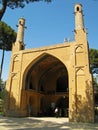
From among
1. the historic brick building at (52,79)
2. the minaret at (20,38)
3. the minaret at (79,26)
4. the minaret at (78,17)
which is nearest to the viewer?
the historic brick building at (52,79)

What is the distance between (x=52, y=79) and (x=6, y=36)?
324 inches

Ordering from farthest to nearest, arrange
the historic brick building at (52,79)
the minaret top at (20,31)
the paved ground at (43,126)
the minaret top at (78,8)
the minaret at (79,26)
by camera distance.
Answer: the minaret top at (20,31), the minaret top at (78,8), the minaret at (79,26), the historic brick building at (52,79), the paved ground at (43,126)

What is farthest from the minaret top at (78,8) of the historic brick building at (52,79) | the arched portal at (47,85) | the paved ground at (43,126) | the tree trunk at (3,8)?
the paved ground at (43,126)

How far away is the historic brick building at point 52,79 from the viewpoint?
54.6ft

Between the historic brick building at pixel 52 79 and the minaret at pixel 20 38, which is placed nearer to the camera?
the historic brick building at pixel 52 79

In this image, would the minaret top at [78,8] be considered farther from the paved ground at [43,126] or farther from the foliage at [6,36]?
the paved ground at [43,126]

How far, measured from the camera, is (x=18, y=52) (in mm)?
21844

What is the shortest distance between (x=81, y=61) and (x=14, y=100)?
25.7 ft

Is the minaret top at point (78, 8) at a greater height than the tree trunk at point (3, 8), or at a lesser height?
greater

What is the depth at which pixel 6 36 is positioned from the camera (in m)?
25.4

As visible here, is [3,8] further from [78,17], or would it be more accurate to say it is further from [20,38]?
[20,38]

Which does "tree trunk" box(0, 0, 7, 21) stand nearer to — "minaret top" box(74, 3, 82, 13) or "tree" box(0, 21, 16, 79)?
"minaret top" box(74, 3, 82, 13)

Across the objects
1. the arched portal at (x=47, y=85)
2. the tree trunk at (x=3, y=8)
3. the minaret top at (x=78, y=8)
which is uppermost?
the minaret top at (x=78, y=8)

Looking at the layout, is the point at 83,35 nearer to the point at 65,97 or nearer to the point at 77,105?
the point at 77,105
